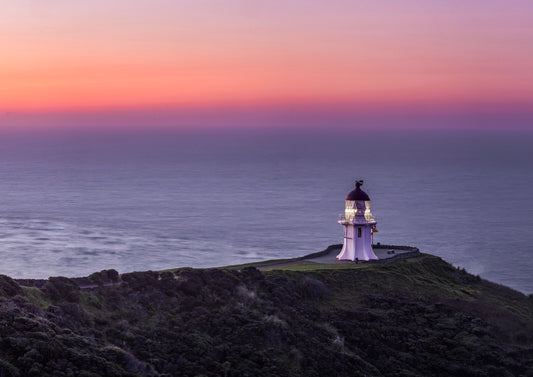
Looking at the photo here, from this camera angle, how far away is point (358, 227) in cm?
4556

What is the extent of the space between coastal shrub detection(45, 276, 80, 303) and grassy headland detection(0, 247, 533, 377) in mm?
37

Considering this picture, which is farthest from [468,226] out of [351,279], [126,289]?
[126,289]

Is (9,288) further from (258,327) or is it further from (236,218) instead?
(236,218)

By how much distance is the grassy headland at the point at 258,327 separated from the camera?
2373 centimetres

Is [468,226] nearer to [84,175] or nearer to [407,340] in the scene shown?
[407,340]

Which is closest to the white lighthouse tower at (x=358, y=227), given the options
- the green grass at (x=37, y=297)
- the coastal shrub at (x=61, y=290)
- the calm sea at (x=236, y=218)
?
the calm sea at (x=236, y=218)

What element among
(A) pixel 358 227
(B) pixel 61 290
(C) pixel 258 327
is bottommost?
(C) pixel 258 327

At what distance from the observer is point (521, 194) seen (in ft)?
442

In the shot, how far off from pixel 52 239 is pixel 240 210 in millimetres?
35839

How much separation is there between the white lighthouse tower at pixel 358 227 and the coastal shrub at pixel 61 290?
2060 cm

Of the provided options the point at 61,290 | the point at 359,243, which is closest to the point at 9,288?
the point at 61,290

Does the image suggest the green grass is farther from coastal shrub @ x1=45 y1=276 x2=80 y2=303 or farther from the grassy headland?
coastal shrub @ x1=45 y1=276 x2=80 y2=303

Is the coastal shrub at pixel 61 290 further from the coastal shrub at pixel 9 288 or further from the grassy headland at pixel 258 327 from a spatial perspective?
the coastal shrub at pixel 9 288

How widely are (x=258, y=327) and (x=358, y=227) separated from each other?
58.0 ft
